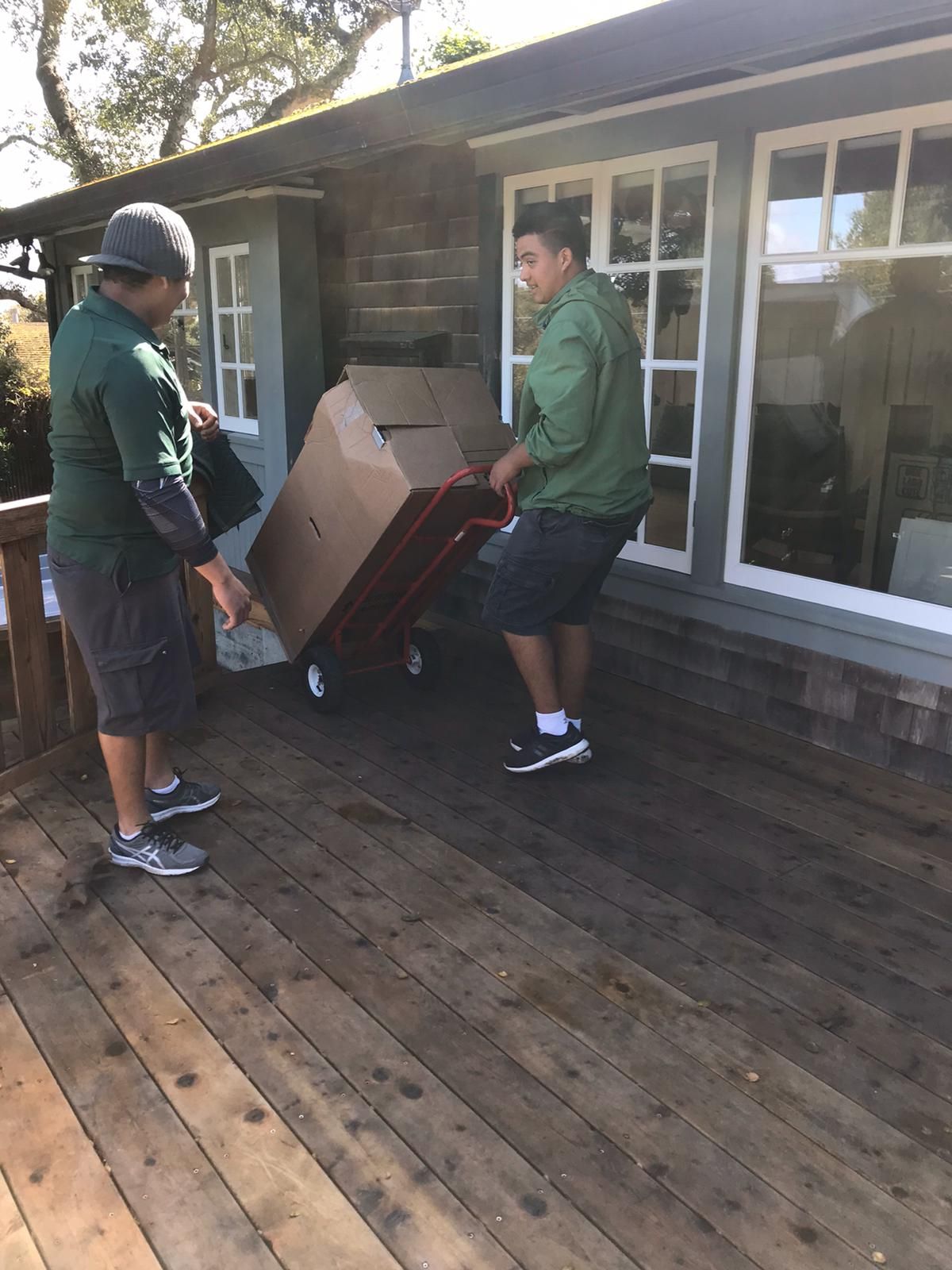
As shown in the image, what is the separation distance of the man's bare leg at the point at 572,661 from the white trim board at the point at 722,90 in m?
1.78

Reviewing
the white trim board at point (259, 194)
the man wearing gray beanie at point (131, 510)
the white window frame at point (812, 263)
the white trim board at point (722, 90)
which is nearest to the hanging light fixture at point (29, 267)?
the white trim board at point (259, 194)

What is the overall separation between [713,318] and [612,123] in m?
0.87

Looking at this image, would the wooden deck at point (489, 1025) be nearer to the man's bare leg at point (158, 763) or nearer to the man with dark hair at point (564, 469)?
the man's bare leg at point (158, 763)

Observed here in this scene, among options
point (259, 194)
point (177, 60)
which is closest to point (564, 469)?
point (259, 194)

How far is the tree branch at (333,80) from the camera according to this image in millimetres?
20031

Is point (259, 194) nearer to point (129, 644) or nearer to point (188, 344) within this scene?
point (188, 344)

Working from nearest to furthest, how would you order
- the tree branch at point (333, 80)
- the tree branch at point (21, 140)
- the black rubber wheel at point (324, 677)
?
the black rubber wheel at point (324, 677) < the tree branch at point (333, 80) < the tree branch at point (21, 140)

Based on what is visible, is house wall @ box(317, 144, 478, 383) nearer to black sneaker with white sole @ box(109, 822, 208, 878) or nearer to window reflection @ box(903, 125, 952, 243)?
window reflection @ box(903, 125, 952, 243)

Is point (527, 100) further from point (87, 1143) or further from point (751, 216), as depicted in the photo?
point (87, 1143)

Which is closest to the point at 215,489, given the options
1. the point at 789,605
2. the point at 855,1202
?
the point at 789,605

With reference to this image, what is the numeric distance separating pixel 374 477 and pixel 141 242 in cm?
106

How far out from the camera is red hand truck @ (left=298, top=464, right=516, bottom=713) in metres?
3.25

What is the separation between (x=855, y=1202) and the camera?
5.27 ft

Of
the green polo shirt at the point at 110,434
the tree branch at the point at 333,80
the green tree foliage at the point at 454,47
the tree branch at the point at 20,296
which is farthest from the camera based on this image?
the tree branch at the point at 333,80
